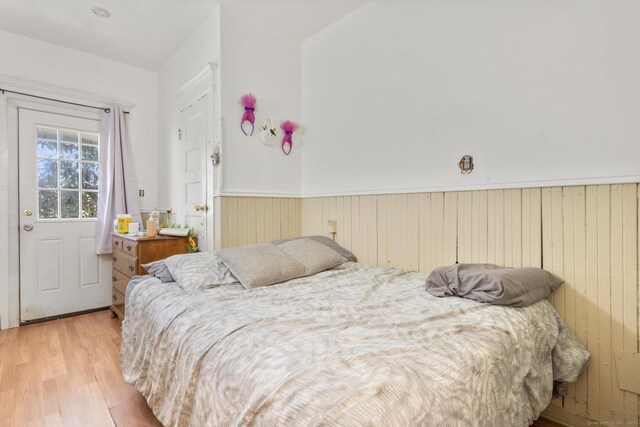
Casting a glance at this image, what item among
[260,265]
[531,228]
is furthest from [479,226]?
[260,265]

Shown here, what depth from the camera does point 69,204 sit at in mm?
3143

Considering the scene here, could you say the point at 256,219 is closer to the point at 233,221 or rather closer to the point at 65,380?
the point at 233,221

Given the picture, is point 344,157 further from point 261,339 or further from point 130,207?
point 130,207

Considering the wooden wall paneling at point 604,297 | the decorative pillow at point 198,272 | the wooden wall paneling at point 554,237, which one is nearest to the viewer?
the wooden wall paneling at point 604,297

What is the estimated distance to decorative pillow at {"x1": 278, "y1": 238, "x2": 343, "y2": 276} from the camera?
6.59 feet

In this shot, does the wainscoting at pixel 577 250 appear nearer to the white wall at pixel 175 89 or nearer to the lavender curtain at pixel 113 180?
the white wall at pixel 175 89

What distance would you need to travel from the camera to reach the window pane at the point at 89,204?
10.6 feet

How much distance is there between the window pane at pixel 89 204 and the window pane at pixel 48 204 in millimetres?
217

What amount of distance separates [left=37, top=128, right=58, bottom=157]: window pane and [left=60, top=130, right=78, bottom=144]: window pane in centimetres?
5

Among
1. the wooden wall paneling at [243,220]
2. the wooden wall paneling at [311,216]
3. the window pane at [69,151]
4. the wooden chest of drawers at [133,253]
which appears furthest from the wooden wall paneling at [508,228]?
the window pane at [69,151]

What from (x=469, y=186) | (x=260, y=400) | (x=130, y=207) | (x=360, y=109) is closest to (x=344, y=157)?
(x=360, y=109)

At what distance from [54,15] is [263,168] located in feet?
6.70

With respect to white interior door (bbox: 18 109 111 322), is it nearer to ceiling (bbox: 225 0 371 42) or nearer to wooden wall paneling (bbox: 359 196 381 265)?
ceiling (bbox: 225 0 371 42)

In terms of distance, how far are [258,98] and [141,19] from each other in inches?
44.6
